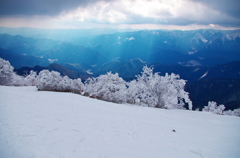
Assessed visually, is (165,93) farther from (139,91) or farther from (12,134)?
(12,134)

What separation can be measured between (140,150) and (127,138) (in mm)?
1247

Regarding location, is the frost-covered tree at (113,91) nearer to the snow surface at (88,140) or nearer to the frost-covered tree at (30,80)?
the snow surface at (88,140)

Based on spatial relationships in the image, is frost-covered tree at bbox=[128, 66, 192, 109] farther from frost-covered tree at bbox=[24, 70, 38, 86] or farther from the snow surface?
frost-covered tree at bbox=[24, 70, 38, 86]

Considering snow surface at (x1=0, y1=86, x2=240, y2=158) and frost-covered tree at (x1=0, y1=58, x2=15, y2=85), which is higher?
frost-covered tree at (x1=0, y1=58, x2=15, y2=85)

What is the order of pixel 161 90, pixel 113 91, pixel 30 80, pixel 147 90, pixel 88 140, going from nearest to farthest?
pixel 88 140 → pixel 161 90 → pixel 147 90 → pixel 113 91 → pixel 30 80

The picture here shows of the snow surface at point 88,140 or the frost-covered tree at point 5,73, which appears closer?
the snow surface at point 88,140

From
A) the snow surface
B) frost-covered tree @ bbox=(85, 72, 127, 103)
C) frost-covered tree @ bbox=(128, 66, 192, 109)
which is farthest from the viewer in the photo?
frost-covered tree @ bbox=(85, 72, 127, 103)

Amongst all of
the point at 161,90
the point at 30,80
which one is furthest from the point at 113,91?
the point at 30,80

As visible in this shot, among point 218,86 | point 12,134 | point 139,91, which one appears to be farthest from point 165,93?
point 218,86

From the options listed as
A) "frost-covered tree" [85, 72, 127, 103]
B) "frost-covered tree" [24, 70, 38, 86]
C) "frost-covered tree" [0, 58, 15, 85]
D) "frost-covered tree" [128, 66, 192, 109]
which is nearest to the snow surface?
"frost-covered tree" [128, 66, 192, 109]

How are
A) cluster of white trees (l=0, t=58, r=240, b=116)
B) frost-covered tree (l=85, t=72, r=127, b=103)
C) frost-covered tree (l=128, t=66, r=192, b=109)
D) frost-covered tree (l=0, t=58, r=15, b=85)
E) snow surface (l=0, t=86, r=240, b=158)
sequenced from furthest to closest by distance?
frost-covered tree (l=0, t=58, r=15, b=85) < frost-covered tree (l=85, t=72, r=127, b=103) < frost-covered tree (l=128, t=66, r=192, b=109) < cluster of white trees (l=0, t=58, r=240, b=116) < snow surface (l=0, t=86, r=240, b=158)

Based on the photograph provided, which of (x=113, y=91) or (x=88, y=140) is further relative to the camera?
(x=113, y=91)

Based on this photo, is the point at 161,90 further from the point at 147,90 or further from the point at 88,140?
the point at 88,140

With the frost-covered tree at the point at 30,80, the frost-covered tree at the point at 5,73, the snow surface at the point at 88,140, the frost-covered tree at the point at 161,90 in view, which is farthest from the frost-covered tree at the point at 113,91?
the frost-covered tree at the point at 5,73
